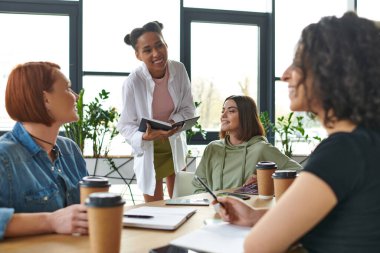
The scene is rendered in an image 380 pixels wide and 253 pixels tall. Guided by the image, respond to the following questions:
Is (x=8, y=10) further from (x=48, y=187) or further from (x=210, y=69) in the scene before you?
(x=48, y=187)

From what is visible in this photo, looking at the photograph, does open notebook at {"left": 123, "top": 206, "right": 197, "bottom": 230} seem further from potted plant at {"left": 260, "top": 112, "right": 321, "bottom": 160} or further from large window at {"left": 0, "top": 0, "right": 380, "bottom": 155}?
potted plant at {"left": 260, "top": 112, "right": 321, "bottom": 160}

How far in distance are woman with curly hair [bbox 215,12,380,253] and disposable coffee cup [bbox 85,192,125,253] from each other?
0.31 meters

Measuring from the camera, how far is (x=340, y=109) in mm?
958

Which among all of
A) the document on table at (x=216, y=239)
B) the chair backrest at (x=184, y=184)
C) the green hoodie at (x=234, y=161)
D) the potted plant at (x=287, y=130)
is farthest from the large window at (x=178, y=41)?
the document on table at (x=216, y=239)

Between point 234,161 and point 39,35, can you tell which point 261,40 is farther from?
point 234,161

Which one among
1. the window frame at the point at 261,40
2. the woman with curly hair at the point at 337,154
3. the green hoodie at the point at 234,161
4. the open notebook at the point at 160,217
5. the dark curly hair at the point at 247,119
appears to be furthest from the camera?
the window frame at the point at 261,40

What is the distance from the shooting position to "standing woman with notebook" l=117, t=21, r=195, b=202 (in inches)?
120

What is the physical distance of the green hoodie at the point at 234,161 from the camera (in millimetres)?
2721

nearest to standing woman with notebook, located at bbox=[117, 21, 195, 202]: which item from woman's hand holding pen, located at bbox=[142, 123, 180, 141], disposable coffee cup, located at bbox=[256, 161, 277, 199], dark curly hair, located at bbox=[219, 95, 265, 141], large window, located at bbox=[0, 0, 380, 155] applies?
woman's hand holding pen, located at bbox=[142, 123, 180, 141]

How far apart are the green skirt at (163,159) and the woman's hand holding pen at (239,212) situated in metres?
1.75

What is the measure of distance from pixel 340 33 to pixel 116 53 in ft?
13.2

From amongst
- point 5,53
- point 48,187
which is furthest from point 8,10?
point 48,187

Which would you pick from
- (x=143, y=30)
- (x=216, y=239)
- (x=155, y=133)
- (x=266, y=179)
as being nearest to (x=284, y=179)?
(x=266, y=179)

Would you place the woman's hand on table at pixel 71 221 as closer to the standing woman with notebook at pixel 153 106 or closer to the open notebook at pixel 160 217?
the open notebook at pixel 160 217
